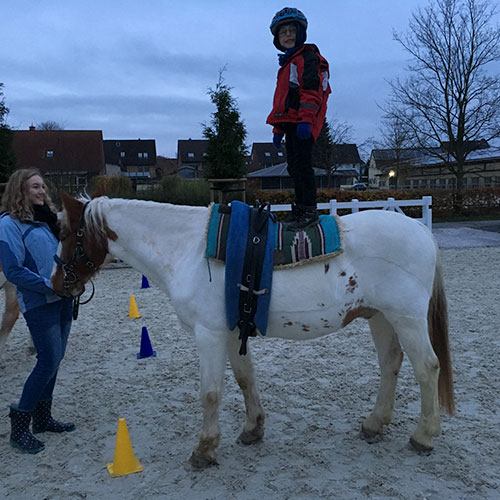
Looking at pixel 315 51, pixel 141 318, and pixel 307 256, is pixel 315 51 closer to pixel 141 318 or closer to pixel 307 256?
pixel 307 256

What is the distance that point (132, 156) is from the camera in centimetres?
5822

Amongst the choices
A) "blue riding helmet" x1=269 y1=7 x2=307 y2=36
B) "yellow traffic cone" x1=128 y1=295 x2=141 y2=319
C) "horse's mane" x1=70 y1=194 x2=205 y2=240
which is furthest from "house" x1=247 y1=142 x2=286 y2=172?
"horse's mane" x1=70 y1=194 x2=205 y2=240

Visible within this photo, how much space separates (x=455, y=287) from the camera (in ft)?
26.6

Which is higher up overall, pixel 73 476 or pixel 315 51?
pixel 315 51

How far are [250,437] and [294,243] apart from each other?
4.94 feet

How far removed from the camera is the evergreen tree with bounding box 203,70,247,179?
13.3m

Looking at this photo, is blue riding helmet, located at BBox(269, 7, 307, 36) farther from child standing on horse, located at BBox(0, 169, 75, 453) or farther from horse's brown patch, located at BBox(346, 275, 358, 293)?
child standing on horse, located at BBox(0, 169, 75, 453)

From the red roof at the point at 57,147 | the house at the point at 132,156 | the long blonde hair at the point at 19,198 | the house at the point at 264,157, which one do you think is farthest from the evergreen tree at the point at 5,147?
the house at the point at 264,157

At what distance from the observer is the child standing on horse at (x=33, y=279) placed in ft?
10.2

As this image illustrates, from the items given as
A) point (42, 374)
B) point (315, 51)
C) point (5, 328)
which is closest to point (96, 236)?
point (42, 374)

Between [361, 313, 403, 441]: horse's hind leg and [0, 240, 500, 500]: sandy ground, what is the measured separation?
4.5 inches

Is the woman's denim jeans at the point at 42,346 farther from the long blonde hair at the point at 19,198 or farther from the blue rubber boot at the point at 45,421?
the long blonde hair at the point at 19,198

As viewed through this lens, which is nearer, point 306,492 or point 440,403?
point 306,492

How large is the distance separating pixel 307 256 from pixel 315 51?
1.54 meters
